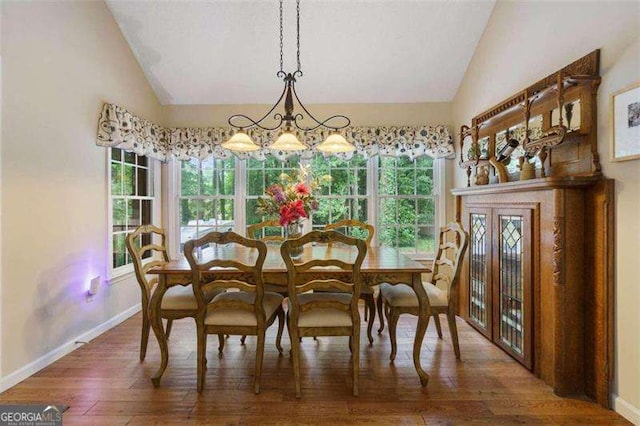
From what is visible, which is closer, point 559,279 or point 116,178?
point 559,279

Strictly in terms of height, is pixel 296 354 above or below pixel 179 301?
below

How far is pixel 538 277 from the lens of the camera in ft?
7.56

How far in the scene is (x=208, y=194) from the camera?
4371 mm

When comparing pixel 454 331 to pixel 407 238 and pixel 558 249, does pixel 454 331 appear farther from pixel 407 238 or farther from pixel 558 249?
pixel 407 238

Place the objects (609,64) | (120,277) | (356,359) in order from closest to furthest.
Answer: (609,64)
(356,359)
(120,277)

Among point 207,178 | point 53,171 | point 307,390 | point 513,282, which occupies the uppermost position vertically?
point 207,178

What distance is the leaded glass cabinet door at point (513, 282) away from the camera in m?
2.39

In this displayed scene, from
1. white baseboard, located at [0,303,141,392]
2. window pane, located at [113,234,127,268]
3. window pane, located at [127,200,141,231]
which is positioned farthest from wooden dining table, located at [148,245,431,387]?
window pane, located at [127,200,141,231]

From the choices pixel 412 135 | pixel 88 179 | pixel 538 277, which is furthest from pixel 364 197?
pixel 88 179

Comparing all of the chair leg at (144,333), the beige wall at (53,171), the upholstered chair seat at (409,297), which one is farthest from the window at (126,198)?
the upholstered chair seat at (409,297)

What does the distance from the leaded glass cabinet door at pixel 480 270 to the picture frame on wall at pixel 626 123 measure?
1.05m

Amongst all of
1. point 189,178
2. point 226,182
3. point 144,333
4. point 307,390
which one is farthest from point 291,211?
point 189,178

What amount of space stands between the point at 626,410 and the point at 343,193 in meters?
3.15

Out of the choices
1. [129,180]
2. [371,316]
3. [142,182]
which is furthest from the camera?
[142,182]
